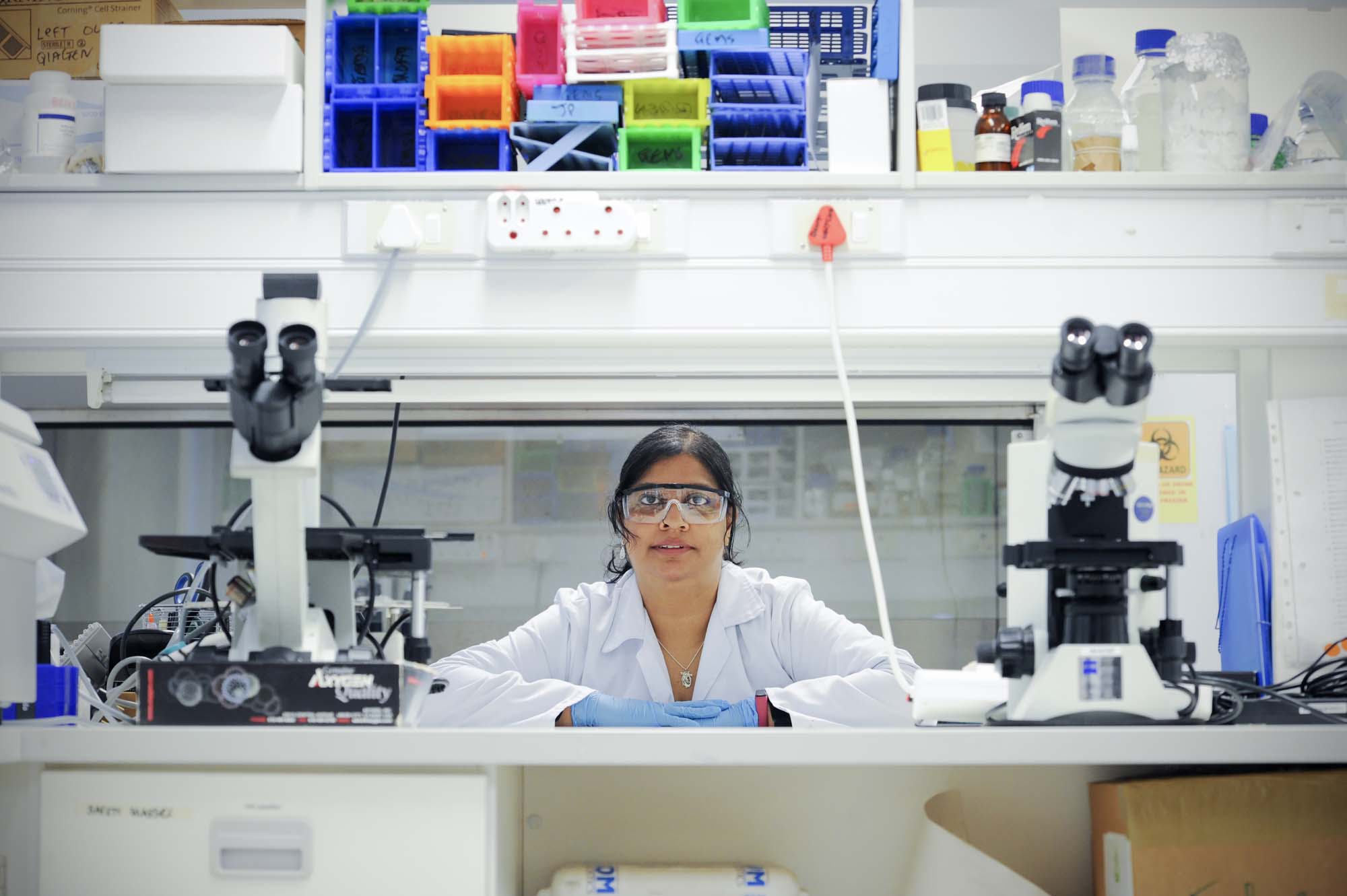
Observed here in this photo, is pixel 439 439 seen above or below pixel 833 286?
below

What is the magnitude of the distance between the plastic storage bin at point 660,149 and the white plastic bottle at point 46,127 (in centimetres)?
87

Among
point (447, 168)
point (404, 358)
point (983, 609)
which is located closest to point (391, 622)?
point (404, 358)

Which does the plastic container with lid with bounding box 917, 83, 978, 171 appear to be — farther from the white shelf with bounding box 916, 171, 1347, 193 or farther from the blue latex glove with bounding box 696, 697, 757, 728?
the blue latex glove with bounding box 696, 697, 757, 728

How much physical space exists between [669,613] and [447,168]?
0.88 meters

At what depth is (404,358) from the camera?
1698mm

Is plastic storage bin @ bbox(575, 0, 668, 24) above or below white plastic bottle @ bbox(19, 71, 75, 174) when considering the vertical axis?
above

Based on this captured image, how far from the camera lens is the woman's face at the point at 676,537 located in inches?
73.2

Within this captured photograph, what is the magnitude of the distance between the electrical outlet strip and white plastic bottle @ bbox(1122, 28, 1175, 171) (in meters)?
0.80

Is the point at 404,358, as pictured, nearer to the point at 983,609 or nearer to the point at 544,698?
the point at 544,698

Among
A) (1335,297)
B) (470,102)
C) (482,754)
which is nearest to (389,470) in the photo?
(470,102)

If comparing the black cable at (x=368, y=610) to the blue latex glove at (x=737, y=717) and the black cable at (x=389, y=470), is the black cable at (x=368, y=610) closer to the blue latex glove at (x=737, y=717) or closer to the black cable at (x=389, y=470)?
the black cable at (x=389, y=470)

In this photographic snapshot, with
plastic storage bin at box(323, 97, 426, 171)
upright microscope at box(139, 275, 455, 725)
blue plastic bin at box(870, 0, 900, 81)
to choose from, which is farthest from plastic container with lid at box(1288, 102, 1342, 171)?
upright microscope at box(139, 275, 455, 725)

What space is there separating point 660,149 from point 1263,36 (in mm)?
1164

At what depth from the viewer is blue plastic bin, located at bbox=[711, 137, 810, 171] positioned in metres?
1.63
